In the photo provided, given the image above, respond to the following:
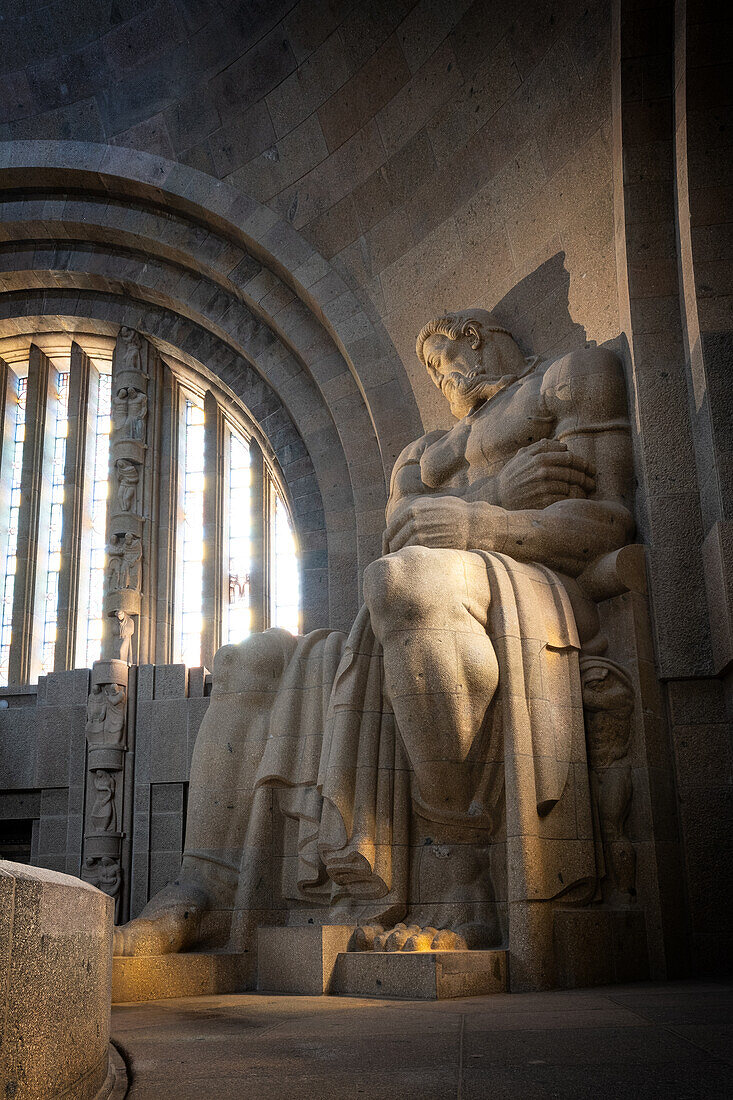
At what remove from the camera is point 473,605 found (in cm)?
370

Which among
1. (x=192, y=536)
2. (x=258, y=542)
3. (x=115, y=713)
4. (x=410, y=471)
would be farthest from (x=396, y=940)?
(x=192, y=536)

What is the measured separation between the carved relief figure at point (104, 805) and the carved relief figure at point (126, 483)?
3547 millimetres

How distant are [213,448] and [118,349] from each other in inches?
53.7

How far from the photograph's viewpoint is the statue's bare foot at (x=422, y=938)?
327cm

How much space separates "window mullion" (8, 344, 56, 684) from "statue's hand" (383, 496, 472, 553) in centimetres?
665

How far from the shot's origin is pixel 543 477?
4375mm

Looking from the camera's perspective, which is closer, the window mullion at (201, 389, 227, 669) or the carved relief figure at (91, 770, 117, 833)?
the carved relief figure at (91, 770, 117, 833)

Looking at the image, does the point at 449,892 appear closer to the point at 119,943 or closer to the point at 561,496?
the point at 119,943

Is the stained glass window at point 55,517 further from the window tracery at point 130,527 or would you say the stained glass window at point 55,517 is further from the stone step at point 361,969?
the stone step at point 361,969

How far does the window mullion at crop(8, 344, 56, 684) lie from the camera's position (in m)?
9.94

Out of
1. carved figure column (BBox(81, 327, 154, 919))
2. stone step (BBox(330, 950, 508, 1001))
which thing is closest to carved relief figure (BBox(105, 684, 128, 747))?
carved figure column (BBox(81, 327, 154, 919))

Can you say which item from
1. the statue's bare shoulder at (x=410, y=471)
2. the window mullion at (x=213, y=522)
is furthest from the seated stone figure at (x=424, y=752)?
the window mullion at (x=213, y=522)

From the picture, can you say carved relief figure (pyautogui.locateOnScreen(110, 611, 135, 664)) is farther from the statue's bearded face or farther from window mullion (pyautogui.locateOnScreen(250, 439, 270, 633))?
the statue's bearded face

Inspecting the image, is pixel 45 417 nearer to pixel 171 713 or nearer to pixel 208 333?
pixel 208 333
